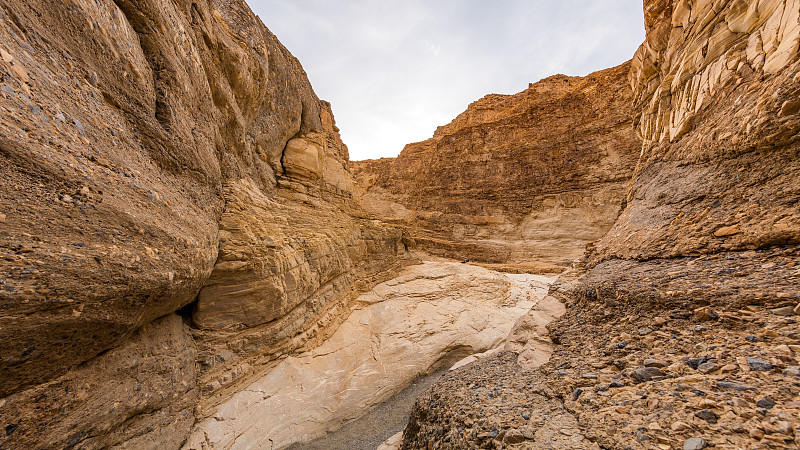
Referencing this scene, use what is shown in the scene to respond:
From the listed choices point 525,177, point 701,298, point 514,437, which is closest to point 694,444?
point 514,437

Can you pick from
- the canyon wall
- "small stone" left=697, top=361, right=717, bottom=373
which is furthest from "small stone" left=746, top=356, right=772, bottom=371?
the canyon wall

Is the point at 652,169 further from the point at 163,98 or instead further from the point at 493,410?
the point at 163,98


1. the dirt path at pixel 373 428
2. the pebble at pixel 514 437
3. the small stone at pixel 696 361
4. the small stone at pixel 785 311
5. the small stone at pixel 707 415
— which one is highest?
the small stone at pixel 785 311

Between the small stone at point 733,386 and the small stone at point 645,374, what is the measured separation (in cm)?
38

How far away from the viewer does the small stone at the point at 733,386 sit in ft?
4.99

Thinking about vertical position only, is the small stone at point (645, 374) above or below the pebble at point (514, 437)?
above

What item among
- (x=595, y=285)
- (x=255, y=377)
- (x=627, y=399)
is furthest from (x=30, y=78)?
(x=595, y=285)

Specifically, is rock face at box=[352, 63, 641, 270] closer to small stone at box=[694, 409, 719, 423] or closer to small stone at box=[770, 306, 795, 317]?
small stone at box=[770, 306, 795, 317]

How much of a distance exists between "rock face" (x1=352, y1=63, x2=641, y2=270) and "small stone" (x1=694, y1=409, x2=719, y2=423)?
1116 cm

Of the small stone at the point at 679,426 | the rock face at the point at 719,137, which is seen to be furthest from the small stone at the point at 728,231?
the small stone at the point at 679,426

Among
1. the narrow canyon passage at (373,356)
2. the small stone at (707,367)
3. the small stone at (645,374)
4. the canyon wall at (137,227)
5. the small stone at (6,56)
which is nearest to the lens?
the small stone at (707,367)

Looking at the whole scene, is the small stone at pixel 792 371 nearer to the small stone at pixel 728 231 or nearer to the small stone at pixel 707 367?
the small stone at pixel 707 367

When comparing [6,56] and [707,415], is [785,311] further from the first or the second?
[6,56]

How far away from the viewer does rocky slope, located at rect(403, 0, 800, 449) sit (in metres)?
1.58
